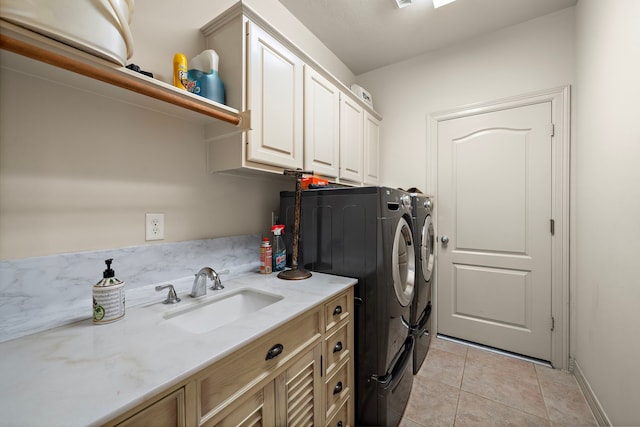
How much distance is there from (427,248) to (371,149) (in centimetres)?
110

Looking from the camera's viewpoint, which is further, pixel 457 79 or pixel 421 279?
pixel 457 79

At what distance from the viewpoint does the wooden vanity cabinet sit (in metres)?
0.63

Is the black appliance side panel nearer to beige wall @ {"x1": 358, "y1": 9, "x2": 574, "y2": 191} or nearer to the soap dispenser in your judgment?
the soap dispenser

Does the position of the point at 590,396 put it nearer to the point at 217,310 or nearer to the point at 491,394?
the point at 491,394

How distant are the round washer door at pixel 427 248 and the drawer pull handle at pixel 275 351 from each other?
4.69ft

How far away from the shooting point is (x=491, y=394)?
1.73 meters

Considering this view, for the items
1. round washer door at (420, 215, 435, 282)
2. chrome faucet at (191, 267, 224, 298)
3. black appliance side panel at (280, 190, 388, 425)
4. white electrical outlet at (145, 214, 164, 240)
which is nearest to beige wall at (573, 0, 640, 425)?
round washer door at (420, 215, 435, 282)

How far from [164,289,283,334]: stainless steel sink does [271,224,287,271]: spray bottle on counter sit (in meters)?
0.36

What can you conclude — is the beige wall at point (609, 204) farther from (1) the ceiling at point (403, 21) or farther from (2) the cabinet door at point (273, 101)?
(2) the cabinet door at point (273, 101)

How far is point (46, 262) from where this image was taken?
923 millimetres

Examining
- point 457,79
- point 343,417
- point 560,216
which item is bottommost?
point 343,417

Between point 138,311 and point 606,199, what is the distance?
7.74 feet

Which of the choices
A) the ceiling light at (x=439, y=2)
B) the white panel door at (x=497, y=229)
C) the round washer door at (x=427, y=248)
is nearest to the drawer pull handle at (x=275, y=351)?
the round washer door at (x=427, y=248)

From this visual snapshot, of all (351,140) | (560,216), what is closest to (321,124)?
(351,140)
